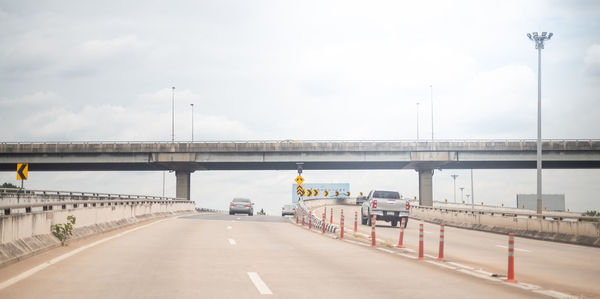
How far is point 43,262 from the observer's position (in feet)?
41.6

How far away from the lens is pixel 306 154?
71.8 meters

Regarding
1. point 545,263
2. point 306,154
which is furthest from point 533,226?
point 306,154

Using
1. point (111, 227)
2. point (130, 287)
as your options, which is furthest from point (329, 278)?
point (111, 227)

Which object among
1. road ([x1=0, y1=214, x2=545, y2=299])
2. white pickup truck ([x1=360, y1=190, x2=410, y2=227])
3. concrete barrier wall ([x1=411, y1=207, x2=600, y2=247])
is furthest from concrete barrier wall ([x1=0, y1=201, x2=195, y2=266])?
concrete barrier wall ([x1=411, y1=207, x2=600, y2=247])

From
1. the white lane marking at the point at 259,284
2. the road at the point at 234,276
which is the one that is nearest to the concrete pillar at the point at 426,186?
A: the road at the point at 234,276

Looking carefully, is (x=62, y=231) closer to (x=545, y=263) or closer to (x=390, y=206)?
(x=545, y=263)

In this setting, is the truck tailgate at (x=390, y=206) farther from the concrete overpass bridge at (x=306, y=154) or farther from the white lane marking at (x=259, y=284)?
the concrete overpass bridge at (x=306, y=154)

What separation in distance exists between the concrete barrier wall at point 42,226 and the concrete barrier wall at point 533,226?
1818 centimetres

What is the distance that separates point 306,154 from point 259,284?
61811 millimetres

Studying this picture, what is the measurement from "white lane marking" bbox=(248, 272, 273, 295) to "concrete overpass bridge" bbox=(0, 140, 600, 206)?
197 feet

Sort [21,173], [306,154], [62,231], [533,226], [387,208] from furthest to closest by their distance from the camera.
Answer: [306,154] < [21,173] < [387,208] < [533,226] < [62,231]

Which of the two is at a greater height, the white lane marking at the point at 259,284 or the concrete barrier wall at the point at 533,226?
the white lane marking at the point at 259,284

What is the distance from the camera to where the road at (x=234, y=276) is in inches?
364

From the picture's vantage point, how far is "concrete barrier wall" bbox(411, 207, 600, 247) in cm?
2361
